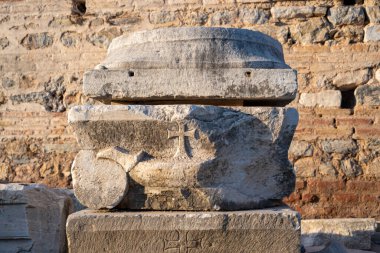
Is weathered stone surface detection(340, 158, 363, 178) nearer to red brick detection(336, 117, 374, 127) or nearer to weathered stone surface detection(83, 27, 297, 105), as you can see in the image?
red brick detection(336, 117, 374, 127)

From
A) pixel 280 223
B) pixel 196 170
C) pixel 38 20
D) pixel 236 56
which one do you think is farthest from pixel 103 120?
pixel 38 20

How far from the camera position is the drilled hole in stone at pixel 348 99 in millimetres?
5699

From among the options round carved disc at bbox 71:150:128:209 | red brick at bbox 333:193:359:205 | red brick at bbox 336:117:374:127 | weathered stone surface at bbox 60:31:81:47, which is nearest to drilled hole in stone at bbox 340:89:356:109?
red brick at bbox 336:117:374:127

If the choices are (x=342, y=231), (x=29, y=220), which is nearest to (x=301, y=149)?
(x=342, y=231)

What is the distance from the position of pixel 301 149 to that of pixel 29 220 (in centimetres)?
287

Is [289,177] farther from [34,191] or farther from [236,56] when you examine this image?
[34,191]

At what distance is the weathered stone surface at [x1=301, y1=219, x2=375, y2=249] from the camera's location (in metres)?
4.38

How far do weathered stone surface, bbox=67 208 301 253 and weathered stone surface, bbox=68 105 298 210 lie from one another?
0.34 feet

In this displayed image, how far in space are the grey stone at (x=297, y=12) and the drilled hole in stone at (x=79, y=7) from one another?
1931 millimetres

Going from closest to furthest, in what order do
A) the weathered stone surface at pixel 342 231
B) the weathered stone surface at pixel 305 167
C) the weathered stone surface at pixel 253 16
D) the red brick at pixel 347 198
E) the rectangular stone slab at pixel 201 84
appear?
the rectangular stone slab at pixel 201 84 < the weathered stone surface at pixel 342 231 < the red brick at pixel 347 198 < the weathered stone surface at pixel 305 167 < the weathered stone surface at pixel 253 16

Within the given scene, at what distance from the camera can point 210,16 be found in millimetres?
5883

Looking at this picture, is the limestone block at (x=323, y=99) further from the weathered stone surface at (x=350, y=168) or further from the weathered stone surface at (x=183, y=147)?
the weathered stone surface at (x=183, y=147)

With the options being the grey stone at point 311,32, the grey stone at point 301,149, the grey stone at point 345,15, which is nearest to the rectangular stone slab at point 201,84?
the grey stone at point 301,149

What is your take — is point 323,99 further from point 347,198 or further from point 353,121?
point 347,198
